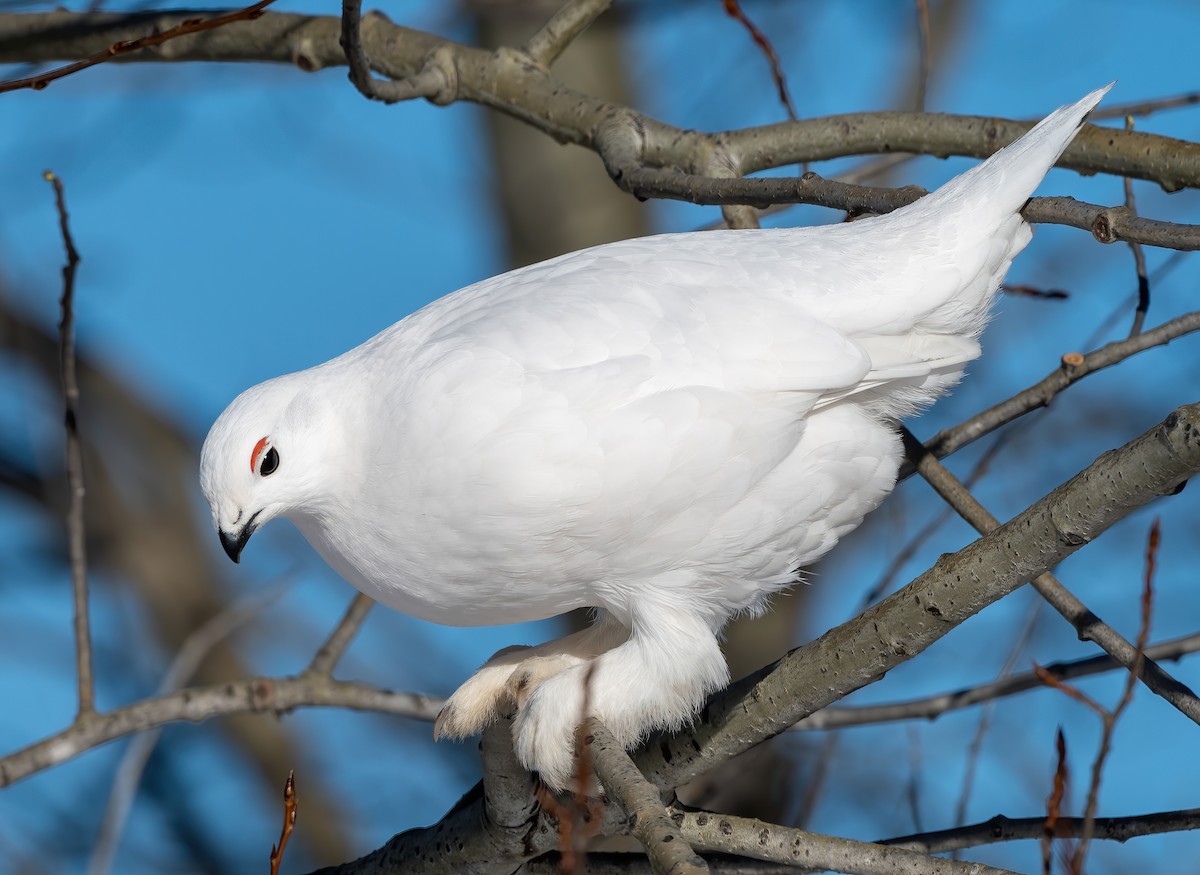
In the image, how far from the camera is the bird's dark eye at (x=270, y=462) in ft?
8.42

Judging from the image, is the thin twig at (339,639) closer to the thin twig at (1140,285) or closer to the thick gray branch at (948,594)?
the thick gray branch at (948,594)

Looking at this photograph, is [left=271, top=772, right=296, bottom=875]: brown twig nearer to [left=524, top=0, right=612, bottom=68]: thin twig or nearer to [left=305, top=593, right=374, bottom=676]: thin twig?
[left=305, top=593, right=374, bottom=676]: thin twig

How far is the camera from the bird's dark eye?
2566 mm

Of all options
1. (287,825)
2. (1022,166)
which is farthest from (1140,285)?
(287,825)

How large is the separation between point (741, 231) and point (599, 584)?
0.84m

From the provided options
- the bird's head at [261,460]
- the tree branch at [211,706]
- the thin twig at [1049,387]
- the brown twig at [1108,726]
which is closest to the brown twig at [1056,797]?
the brown twig at [1108,726]

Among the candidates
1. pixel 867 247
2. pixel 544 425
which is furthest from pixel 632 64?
pixel 544 425

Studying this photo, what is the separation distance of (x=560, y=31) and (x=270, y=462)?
1.58 m

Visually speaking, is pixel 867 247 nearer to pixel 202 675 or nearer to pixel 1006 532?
pixel 1006 532

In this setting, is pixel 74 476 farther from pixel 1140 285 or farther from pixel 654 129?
pixel 1140 285

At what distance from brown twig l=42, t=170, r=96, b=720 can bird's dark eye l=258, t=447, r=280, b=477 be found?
75 cm

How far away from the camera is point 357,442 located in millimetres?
2602

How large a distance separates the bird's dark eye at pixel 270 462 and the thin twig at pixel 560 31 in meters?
1.48

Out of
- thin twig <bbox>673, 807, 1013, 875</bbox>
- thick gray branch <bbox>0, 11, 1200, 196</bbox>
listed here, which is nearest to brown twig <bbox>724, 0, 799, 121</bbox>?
thick gray branch <bbox>0, 11, 1200, 196</bbox>
